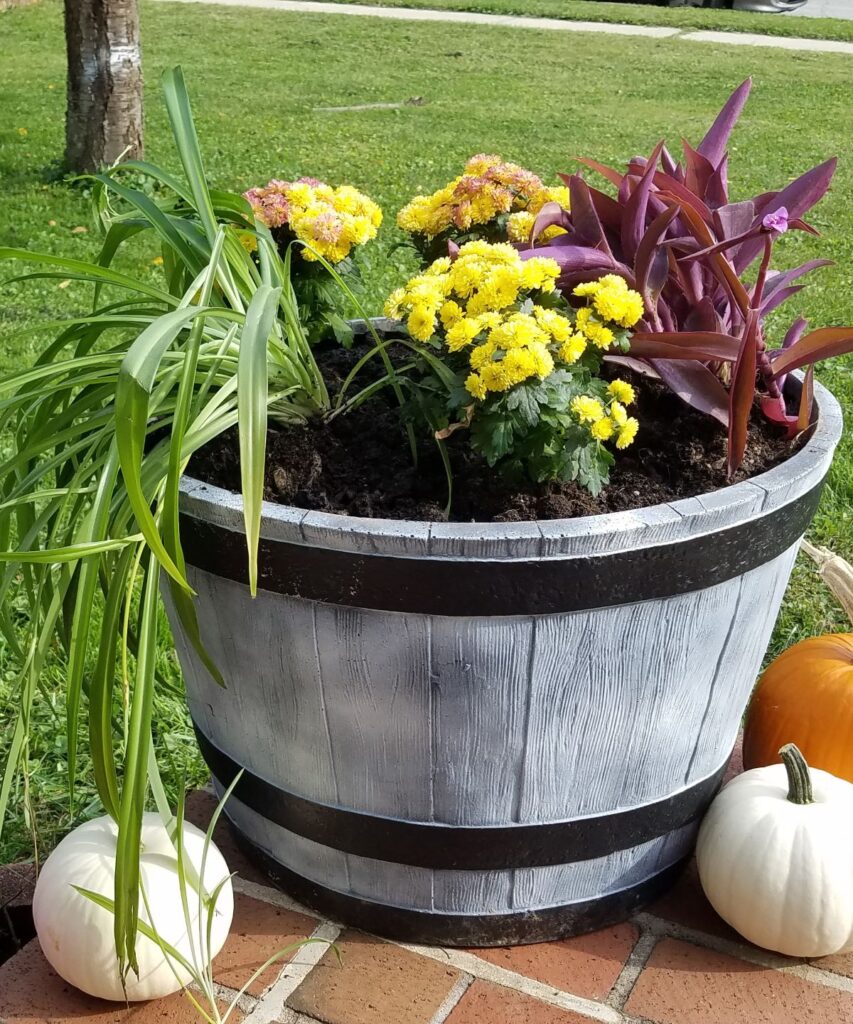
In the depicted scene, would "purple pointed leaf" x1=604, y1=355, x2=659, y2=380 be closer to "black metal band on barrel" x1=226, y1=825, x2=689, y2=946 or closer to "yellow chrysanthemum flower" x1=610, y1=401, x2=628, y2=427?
"yellow chrysanthemum flower" x1=610, y1=401, x2=628, y2=427

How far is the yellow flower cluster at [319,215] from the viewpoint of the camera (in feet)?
6.43

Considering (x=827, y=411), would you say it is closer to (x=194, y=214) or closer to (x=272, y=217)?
(x=272, y=217)

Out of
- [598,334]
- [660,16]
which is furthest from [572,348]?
[660,16]

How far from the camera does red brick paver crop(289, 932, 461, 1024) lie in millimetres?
1699

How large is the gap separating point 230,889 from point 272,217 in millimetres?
1113

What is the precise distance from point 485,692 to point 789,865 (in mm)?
562

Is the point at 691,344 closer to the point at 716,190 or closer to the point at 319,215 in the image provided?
the point at 716,190

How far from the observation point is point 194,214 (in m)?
2.29

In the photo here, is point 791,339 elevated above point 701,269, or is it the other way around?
point 701,269

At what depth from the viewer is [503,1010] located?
171 cm

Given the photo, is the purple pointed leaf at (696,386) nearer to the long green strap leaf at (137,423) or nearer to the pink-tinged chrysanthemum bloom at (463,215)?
the pink-tinged chrysanthemum bloom at (463,215)

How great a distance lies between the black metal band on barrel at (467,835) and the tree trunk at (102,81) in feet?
15.8

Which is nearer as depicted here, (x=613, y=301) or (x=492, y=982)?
(x=613, y=301)

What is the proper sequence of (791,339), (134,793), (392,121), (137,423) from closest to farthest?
1. (137,423)
2. (134,793)
3. (791,339)
4. (392,121)
